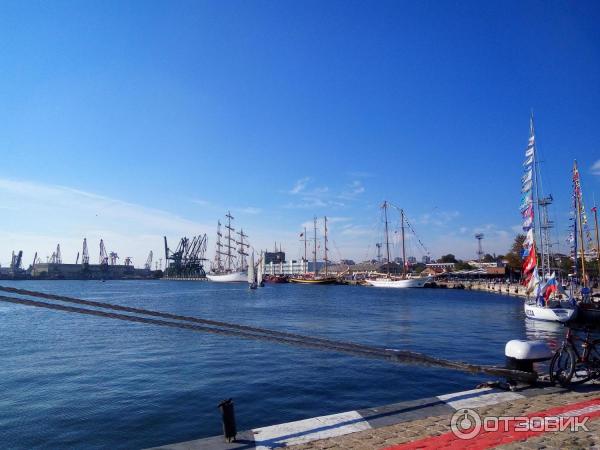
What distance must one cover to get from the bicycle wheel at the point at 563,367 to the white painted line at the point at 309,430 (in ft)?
15.2

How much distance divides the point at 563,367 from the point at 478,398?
7.54 ft

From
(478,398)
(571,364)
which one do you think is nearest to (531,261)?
(571,364)

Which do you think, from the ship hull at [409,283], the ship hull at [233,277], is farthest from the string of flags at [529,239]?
the ship hull at [233,277]

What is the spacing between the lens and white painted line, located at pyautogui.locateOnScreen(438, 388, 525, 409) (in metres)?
7.91

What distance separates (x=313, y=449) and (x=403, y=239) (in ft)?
440

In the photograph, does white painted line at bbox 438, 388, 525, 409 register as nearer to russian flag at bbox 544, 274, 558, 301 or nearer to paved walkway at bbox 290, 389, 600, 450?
paved walkway at bbox 290, 389, 600, 450

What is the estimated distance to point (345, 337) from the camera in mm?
25375

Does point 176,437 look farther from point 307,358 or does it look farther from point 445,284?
point 445,284

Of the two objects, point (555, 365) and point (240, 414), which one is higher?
point (555, 365)

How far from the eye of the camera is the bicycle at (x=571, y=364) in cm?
874

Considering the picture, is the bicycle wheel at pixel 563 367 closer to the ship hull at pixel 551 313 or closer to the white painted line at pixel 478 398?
the white painted line at pixel 478 398

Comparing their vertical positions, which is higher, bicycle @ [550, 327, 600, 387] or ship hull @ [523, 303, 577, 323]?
bicycle @ [550, 327, 600, 387]

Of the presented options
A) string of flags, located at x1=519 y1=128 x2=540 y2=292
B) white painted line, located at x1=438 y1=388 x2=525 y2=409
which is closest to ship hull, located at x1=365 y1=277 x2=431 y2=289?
string of flags, located at x1=519 y1=128 x2=540 y2=292

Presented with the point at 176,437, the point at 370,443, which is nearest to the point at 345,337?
the point at 176,437
